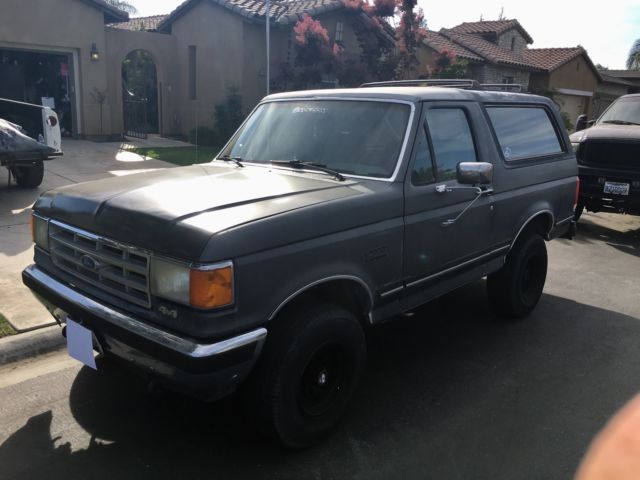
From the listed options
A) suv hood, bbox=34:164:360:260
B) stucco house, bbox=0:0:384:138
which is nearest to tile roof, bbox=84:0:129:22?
stucco house, bbox=0:0:384:138

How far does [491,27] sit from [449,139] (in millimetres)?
28324

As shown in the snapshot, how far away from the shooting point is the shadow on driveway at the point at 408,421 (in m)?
3.03

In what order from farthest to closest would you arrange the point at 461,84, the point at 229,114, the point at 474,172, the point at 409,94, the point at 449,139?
the point at 229,114, the point at 461,84, the point at 449,139, the point at 409,94, the point at 474,172

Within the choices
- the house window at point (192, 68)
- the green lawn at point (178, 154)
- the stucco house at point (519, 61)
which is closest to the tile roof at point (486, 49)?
the stucco house at point (519, 61)

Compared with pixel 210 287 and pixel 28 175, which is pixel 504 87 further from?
pixel 28 175

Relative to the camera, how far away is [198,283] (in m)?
2.59

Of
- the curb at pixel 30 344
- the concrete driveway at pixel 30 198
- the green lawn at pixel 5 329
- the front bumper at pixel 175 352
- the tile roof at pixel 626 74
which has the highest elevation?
the tile roof at pixel 626 74

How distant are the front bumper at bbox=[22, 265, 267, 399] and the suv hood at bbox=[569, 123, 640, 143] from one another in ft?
25.1

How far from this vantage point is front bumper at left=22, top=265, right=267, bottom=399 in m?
2.60

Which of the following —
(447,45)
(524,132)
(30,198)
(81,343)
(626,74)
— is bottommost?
(30,198)

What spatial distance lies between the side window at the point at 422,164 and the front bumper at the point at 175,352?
159cm

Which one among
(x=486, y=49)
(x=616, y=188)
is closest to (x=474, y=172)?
(x=616, y=188)

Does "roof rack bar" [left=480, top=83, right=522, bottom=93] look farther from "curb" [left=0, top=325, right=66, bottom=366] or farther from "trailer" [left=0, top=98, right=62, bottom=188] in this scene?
"trailer" [left=0, top=98, right=62, bottom=188]

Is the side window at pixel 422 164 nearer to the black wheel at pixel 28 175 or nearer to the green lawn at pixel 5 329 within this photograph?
the green lawn at pixel 5 329
